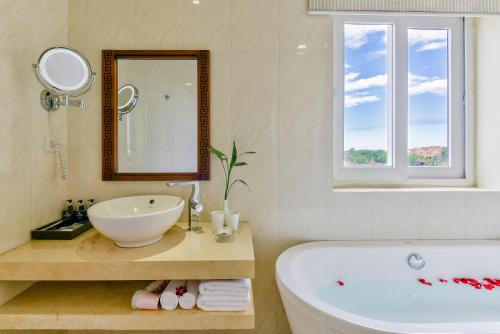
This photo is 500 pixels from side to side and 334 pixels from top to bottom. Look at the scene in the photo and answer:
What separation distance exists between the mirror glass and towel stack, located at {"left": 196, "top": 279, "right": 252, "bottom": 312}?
70 cm

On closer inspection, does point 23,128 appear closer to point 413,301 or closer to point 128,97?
point 128,97

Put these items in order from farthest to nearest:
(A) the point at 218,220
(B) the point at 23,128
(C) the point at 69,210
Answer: (C) the point at 69,210 → (A) the point at 218,220 → (B) the point at 23,128

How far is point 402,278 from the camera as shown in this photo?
143 cm

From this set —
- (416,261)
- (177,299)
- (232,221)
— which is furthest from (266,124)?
(416,261)

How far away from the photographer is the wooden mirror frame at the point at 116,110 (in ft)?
4.79

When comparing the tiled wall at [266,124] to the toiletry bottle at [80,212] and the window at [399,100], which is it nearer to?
the toiletry bottle at [80,212]

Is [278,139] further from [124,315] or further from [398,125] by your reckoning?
[124,315]

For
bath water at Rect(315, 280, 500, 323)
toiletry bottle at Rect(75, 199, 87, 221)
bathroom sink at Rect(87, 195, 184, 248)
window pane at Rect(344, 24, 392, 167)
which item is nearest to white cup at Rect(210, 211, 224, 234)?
bathroom sink at Rect(87, 195, 184, 248)

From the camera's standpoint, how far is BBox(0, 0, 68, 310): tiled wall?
106cm

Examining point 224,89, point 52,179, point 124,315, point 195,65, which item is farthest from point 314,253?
point 52,179

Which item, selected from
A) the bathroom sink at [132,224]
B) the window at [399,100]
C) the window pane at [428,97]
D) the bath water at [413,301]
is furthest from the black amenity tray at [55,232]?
the window pane at [428,97]

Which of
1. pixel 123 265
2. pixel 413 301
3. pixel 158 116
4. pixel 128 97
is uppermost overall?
pixel 128 97

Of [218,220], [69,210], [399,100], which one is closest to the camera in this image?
[218,220]

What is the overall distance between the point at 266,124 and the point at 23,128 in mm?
1179
